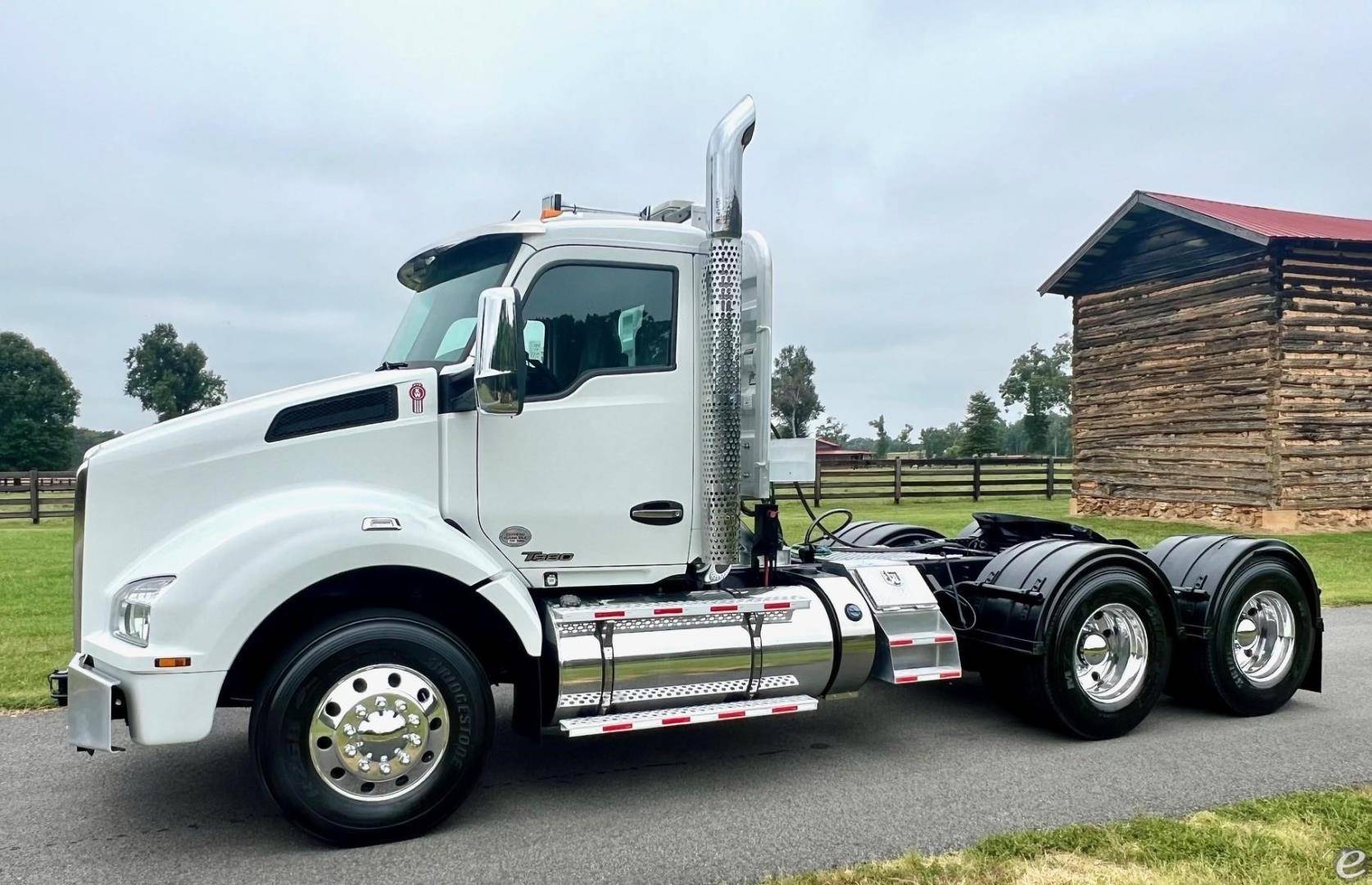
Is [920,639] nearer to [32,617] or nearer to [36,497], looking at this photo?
[32,617]

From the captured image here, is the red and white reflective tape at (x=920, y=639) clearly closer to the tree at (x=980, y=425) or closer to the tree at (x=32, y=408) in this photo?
the tree at (x=980, y=425)

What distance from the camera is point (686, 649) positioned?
17.1ft

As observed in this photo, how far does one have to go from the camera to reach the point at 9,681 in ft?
23.7

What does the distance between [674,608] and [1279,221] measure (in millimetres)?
22694

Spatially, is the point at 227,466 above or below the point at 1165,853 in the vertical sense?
above

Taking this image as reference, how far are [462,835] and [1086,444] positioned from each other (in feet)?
79.3

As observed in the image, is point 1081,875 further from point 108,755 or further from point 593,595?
point 108,755

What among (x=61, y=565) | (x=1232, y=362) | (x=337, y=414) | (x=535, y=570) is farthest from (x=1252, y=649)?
(x=1232, y=362)

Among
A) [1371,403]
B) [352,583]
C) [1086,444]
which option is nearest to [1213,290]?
[1371,403]

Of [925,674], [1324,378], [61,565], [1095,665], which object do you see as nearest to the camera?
[925,674]

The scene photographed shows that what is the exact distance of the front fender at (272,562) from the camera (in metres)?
4.25

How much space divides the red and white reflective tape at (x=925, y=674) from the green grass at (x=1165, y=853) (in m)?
1.37

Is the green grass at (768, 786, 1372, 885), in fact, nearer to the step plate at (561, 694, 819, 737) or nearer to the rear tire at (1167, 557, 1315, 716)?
the step plate at (561, 694, 819, 737)

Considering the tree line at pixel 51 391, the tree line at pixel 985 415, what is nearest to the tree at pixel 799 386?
the tree line at pixel 985 415
